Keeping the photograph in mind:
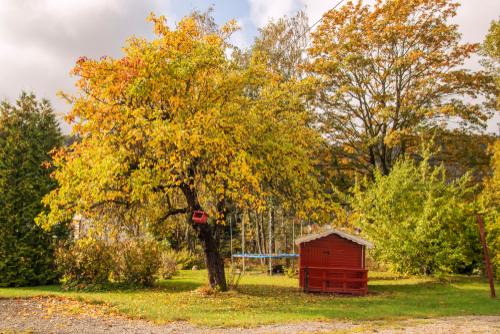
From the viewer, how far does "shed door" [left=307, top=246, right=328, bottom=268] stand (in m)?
14.4

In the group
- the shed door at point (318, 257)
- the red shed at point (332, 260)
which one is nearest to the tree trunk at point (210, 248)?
the red shed at point (332, 260)

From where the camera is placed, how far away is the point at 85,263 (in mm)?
12094

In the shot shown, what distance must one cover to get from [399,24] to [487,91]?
650 centimetres

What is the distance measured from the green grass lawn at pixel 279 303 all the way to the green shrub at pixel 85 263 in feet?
2.29

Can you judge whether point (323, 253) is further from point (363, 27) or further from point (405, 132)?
point (363, 27)

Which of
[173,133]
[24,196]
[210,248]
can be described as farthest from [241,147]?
[24,196]

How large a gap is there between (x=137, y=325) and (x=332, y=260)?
9.23 metres

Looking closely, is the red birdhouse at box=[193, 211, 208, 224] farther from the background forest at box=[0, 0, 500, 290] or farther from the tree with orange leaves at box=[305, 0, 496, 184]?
the tree with orange leaves at box=[305, 0, 496, 184]

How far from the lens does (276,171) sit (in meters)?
9.44

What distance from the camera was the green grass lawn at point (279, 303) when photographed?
819 cm

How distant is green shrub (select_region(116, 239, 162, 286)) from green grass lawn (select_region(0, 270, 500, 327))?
70cm

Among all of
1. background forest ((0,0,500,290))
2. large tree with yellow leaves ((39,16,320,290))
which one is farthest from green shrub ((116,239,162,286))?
large tree with yellow leaves ((39,16,320,290))

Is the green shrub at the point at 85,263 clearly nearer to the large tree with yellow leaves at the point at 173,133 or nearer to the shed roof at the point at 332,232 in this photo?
the large tree with yellow leaves at the point at 173,133

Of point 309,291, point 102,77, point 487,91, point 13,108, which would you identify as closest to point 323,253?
point 309,291
